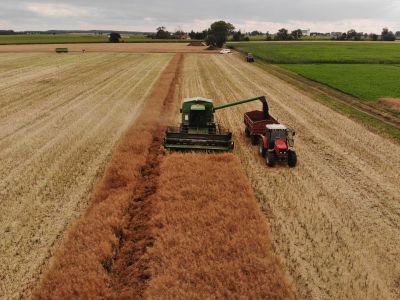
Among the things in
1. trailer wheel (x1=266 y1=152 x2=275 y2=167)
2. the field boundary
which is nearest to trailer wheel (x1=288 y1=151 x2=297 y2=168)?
trailer wheel (x1=266 y1=152 x2=275 y2=167)

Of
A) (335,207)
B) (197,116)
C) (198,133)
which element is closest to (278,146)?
(335,207)

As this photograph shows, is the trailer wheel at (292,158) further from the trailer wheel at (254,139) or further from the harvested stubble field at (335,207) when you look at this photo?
the trailer wheel at (254,139)

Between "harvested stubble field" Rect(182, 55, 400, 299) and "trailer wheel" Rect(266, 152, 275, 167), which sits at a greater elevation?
"trailer wheel" Rect(266, 152, 275, 167)

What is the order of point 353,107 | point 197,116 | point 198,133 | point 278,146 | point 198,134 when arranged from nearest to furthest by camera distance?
point 278,146, point 198,134, point 198,133, point 197,116, point 353,107

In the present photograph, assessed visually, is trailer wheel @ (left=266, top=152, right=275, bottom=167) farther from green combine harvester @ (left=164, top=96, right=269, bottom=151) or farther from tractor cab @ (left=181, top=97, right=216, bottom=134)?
tractor cab @ (left=181, top=97, right=216, bottom=134)

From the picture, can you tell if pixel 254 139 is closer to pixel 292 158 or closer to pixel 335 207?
pixel 292 158

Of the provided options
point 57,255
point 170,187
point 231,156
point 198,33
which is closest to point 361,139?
point 231,156

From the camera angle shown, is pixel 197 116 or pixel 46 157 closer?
pixel 46 157
